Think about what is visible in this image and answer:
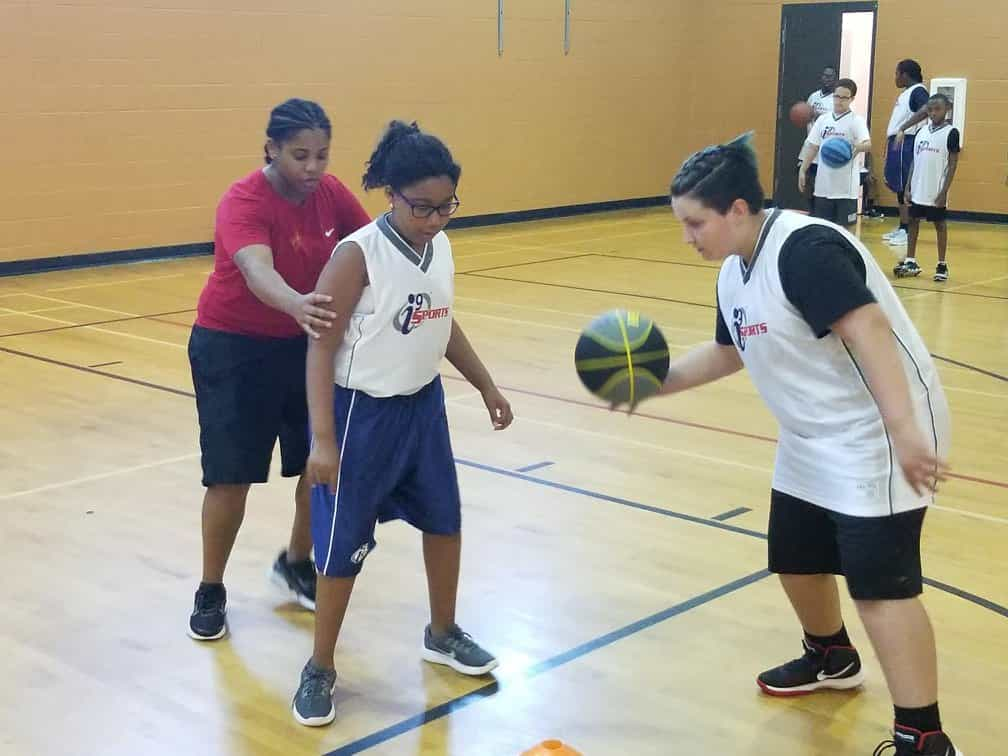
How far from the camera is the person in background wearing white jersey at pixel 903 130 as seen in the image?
439 inches

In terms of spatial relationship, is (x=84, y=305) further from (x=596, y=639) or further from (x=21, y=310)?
(x=596, y=639)

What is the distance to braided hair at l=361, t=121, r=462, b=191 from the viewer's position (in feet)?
9.11

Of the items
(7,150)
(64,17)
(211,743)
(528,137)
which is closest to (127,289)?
(7,150)

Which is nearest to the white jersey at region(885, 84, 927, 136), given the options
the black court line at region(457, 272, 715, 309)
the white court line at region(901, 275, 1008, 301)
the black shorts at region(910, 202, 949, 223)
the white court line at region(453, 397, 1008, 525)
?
the black shorts at region(910, 202, 949, 223)

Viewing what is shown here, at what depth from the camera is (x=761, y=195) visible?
2.54 metres

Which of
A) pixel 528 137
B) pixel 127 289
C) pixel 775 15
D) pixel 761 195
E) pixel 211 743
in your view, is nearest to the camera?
pixel 761 195

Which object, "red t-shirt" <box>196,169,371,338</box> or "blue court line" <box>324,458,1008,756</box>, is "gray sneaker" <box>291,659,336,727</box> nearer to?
"blue court line" <box>324,458,1008,756</box>

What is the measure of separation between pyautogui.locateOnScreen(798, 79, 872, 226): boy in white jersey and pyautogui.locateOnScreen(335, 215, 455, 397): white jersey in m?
7.67

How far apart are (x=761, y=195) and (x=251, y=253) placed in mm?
1306

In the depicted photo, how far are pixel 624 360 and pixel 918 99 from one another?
33.0ft

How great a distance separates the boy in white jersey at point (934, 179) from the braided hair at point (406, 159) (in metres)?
7.76

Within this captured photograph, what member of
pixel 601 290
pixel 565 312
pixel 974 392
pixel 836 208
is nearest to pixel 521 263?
pixel 601 290

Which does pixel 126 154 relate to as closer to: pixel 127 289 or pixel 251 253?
pixel 127 289

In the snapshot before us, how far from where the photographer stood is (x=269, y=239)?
3221 mm
